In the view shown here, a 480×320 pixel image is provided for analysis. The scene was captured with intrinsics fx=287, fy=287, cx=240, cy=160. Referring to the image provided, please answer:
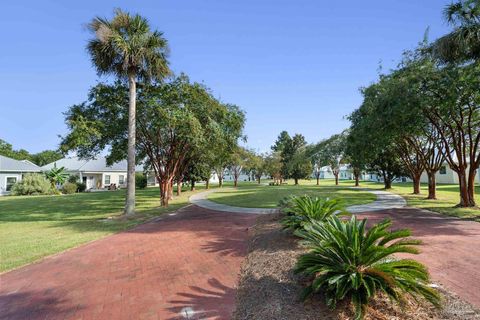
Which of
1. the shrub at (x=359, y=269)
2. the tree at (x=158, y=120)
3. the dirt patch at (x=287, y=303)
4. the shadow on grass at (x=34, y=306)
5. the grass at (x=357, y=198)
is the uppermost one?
the tree at (x=158, y=120)

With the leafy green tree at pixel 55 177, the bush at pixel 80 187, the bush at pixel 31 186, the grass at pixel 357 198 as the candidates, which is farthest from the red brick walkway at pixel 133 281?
the leafy green tree at pixel 55 177

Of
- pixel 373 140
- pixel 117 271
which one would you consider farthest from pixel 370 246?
pixel 373 140

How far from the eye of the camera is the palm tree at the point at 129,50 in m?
11.7

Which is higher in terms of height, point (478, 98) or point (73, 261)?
point (478, 98)

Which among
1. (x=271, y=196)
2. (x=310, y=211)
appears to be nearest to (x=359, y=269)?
(x=310, y=211)

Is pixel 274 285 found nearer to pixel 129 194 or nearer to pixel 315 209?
pixel 315 209

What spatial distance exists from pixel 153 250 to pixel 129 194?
20.0 ft

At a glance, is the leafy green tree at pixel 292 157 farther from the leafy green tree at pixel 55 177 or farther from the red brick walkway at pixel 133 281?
the red brick walkway at pixel 133 281

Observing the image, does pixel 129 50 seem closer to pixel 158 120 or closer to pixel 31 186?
pixel 158 120

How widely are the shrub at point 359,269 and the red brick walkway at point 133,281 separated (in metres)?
1.37

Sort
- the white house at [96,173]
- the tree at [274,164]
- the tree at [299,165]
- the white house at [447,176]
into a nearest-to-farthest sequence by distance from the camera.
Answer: the white house at [447,176] → the white house at [96,173] → the tree at [299,165] → the tree at [274,164]

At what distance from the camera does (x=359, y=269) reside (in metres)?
3.78

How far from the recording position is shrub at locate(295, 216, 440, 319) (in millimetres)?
3467

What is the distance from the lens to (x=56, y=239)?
8.62 meters
